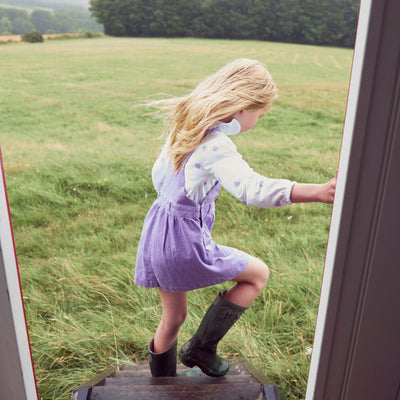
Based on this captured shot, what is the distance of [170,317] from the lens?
4.00 ft

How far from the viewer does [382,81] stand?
0.64 m

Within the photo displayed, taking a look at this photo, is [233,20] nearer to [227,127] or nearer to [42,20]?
[42,20]

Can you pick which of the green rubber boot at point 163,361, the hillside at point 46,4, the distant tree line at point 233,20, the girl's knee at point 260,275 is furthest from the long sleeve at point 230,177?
the distant tree line at point 233,20

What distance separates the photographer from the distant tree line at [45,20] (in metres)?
1.43

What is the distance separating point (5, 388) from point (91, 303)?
114cm

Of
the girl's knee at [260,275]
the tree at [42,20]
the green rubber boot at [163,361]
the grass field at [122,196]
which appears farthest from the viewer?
the grass field at [122,196]

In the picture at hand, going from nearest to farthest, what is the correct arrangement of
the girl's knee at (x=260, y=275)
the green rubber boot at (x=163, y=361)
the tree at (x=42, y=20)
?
1. the girl's knee at (x=260, y=275)
2. the green rubber boot at (x=163, y=361)
3. the tree at (x=42, y=20)

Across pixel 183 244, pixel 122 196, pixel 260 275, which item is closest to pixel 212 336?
pixel 260 275

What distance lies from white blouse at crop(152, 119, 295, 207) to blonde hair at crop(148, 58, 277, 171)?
0.10ft

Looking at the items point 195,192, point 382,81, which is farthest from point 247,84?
point 382,81

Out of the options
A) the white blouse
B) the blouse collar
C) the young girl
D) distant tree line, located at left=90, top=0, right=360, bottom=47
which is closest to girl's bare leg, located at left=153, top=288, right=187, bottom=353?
the young girl

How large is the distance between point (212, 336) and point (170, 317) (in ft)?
0.49

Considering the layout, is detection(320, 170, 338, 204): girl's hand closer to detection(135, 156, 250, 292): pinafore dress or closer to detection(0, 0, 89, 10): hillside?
detection(135, 156, 250, 292): pinafore dress

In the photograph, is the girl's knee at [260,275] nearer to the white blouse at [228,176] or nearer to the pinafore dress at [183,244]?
the pinafore dress at [183,244]
